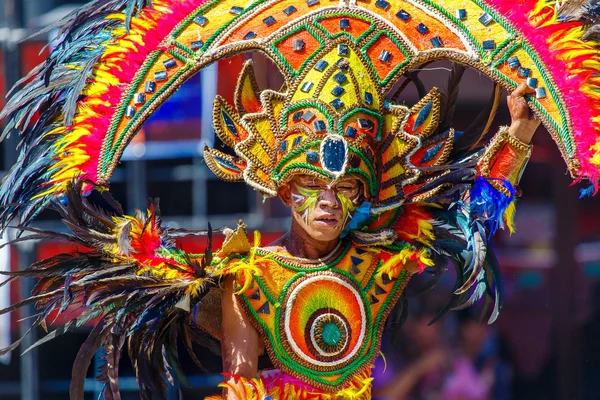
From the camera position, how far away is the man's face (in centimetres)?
326

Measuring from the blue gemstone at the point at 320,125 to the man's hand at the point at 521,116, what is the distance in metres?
0.53

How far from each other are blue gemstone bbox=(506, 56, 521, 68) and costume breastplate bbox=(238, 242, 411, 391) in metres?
0.67

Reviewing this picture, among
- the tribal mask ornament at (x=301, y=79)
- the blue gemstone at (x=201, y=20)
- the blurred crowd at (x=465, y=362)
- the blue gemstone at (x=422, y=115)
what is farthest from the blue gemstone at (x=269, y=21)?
the blurred crowd at (x=465, y=362)

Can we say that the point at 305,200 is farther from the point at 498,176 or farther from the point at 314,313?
the point at 498,176

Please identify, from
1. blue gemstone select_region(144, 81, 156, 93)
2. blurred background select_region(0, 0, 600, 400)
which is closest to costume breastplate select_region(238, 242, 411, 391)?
blue gemstone select_region(144, 81, 156, 93)

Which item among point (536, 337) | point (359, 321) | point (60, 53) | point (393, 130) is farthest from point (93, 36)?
point (536, 337)

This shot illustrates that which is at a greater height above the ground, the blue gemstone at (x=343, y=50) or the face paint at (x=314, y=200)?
the blue gemstone at (x=343, y=50)

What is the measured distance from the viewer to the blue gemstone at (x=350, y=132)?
10.6 ft

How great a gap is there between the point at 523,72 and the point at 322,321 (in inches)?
34.6

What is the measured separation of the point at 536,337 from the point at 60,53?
2.70 m

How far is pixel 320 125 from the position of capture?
10.6 ft

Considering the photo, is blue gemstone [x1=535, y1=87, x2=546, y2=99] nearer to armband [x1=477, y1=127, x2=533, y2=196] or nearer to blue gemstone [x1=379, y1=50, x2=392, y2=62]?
armband [x1=477, y1=127, x2=533, y2=196]

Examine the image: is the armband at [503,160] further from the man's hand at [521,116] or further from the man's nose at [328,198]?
the man's nose at [328,198]

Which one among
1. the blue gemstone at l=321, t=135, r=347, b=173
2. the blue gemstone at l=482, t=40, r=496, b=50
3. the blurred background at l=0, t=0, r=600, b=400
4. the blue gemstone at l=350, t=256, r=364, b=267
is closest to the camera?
the blue gemstone at l=321, t=135, r=347, b=173
